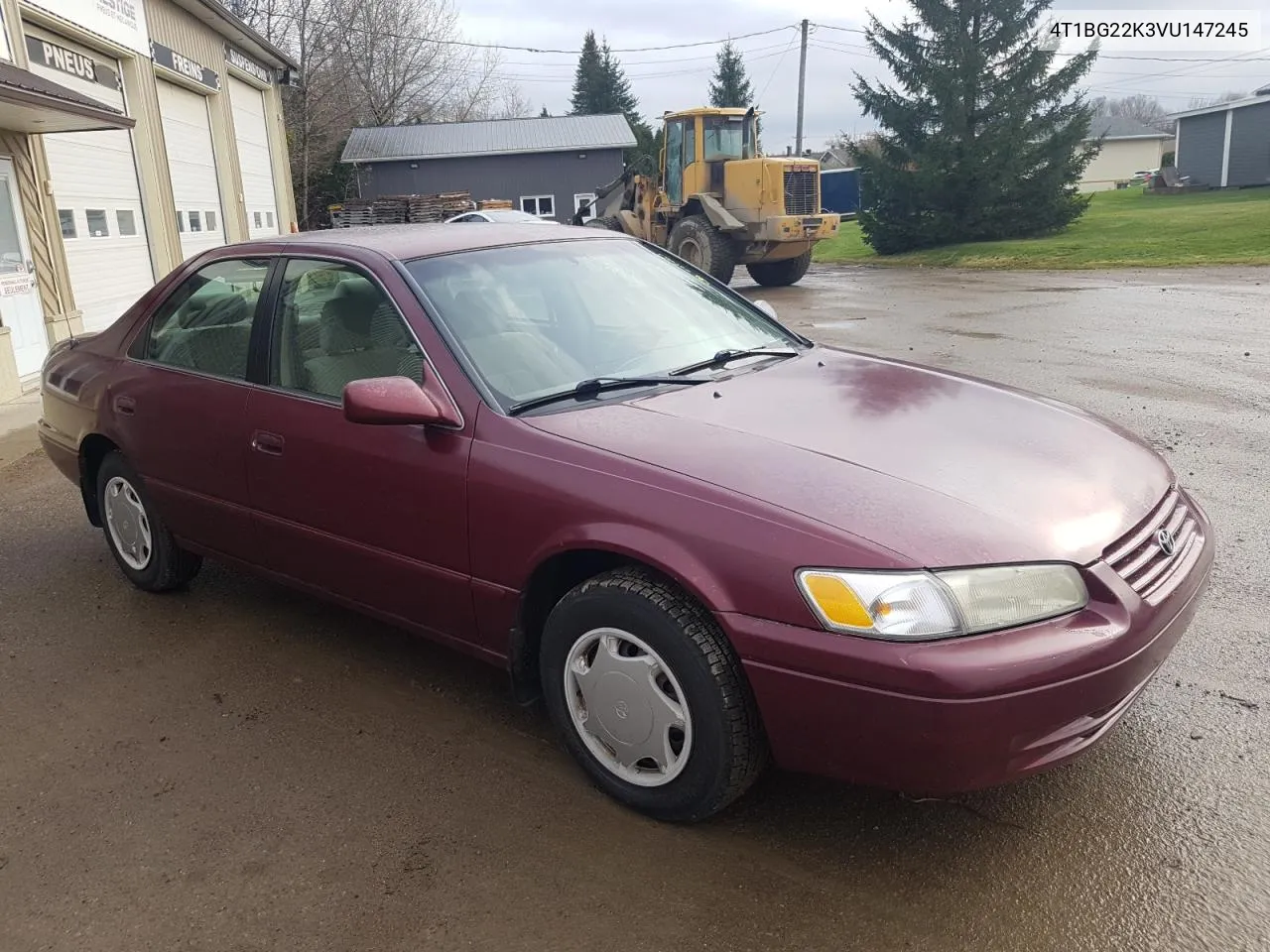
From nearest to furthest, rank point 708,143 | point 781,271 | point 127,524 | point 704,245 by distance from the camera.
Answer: point 127,524 < point 704,245 < point 708,143 < point 781,271

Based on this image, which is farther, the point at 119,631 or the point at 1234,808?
the point at 119,631

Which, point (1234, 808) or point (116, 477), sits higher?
point (116, 477)

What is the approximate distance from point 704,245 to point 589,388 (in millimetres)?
15306

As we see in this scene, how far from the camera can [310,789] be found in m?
2.98

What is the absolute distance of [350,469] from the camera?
331 centimetres

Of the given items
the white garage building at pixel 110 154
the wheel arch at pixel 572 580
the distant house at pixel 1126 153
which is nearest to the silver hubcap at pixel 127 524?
the wheel arch at pixel 572 580

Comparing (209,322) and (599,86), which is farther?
(599,86)

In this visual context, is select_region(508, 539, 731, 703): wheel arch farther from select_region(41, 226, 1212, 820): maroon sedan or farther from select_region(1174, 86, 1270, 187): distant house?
select_region(1174, 86, 1270, 187): distant house

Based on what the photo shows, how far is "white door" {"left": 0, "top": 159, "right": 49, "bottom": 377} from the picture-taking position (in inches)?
402

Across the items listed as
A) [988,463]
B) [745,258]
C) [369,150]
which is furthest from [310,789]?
[369,150]

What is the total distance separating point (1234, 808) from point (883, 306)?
13211mm

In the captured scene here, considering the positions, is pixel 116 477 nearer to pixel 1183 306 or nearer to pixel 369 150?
pixel 1183 306

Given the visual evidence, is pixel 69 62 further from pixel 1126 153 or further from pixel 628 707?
pixel 1126 153

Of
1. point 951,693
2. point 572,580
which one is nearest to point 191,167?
point 572,580
